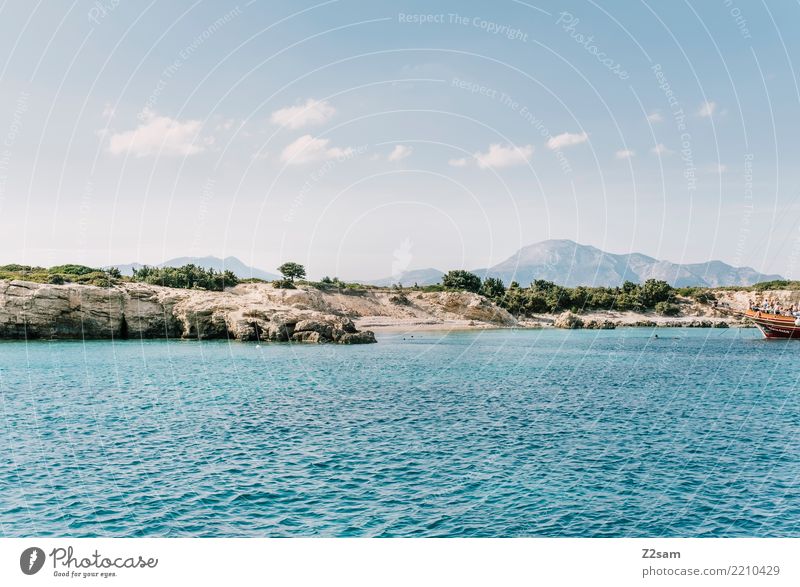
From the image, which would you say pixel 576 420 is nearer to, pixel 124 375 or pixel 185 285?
pixel 124 375

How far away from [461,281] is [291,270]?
139 feet

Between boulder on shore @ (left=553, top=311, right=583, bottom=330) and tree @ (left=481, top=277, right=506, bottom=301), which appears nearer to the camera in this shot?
boulder on shore @ (left=553, top=311, right=583, bottom=330)

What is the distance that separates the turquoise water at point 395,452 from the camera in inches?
784

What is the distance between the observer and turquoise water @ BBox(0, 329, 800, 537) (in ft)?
65.4

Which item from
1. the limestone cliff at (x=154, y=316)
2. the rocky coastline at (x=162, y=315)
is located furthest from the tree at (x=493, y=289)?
the limestone cliff at (x=154, y=316)

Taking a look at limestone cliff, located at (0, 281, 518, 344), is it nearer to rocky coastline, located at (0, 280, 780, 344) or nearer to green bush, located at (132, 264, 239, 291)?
rocky coastline, located at (0, 280, 780, 344)

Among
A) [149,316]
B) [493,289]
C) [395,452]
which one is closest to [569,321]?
[493,289]

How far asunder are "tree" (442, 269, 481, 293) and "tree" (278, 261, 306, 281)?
3656cm

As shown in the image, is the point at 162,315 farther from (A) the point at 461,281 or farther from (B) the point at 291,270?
(A) the point at 461,281

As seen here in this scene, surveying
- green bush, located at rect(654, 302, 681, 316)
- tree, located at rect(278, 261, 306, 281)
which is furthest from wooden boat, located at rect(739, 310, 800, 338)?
tree, located at rect(278, 261, 306, 281)

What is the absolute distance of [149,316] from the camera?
93.2 metres

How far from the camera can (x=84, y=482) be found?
917 inches
